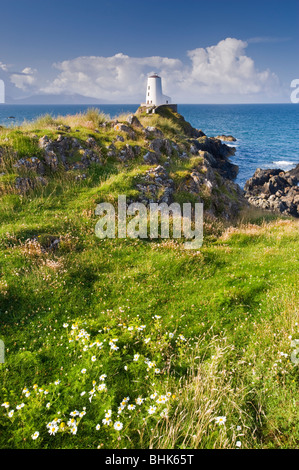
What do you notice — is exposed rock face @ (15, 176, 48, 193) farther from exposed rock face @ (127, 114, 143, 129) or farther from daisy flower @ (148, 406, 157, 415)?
daisy flower @ (148, 406, 157, 415)

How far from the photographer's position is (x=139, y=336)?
22.7ft

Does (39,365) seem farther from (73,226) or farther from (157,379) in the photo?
(73,226)

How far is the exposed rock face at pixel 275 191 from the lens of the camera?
3828 centimetres

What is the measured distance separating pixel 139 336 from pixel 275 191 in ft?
152

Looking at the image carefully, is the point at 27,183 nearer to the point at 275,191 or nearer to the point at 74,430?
the point at 74,430

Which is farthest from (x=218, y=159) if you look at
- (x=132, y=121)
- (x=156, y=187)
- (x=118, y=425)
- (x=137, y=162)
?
(x=118, y=425)

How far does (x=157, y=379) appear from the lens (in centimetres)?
568

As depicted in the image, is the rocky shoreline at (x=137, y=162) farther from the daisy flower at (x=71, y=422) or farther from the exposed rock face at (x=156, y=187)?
the daisy flower at (x=71, y=422)

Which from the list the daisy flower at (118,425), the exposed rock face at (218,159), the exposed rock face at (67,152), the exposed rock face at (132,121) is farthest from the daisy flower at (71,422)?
the exposed rock face at (218,159)

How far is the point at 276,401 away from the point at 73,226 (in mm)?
9935

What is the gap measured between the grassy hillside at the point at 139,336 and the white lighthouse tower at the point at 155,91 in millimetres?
75038

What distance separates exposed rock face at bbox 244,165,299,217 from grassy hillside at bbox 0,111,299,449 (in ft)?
90.0

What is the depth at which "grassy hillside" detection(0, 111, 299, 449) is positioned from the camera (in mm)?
4801

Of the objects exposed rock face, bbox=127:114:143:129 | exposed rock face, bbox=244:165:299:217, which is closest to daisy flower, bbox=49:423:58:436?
exposed rock face, bbox=127:114:143:129
